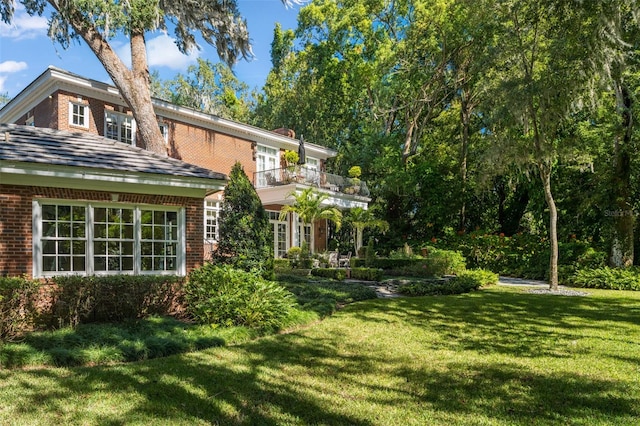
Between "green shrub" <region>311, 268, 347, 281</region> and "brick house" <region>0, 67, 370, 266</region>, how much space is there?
4.41 metres

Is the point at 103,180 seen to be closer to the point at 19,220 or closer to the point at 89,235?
the point at 89,235

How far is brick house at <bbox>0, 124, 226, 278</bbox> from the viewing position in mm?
7777

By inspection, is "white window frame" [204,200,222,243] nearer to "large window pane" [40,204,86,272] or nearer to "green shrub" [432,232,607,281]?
"large window pane" [40,204,86,272]

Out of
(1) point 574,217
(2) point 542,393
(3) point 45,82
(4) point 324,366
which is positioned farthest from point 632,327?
(3) point 45,82

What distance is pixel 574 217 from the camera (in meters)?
20.6

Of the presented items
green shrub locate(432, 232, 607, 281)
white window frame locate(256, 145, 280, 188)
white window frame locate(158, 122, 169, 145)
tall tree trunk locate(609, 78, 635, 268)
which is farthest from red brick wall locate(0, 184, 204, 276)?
tall tree trunk locate(609, 78, 635, 268)

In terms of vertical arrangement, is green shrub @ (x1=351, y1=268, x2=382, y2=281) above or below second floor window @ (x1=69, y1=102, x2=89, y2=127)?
below

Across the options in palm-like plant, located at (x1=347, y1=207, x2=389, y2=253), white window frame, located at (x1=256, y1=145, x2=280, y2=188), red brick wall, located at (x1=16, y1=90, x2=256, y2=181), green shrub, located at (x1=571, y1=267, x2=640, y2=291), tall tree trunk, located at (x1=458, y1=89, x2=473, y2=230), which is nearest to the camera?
green shrub, located at (x1=571, y1=267, x2=640, y2=291)

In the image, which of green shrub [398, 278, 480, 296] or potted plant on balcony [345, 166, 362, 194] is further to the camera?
potted plant on balcony [345, 166, 362, 194]

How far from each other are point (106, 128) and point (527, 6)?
15793 mm

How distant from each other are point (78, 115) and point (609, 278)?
20729mm

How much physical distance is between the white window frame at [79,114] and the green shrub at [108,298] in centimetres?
1143

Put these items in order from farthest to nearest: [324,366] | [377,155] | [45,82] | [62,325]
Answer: [377,155]
[45,82]
[62,325]
[324,366]

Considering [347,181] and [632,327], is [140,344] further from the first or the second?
[347,181]
